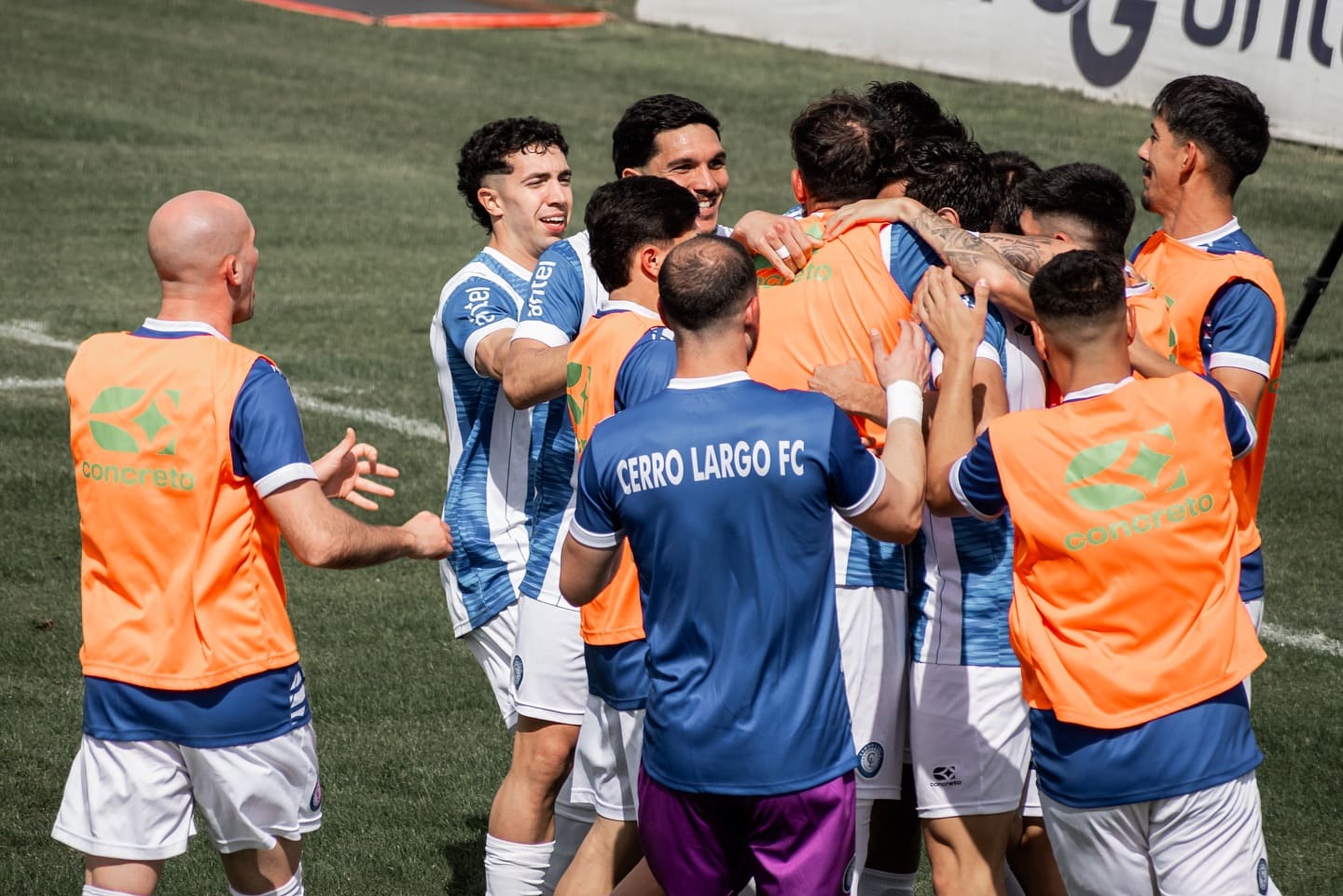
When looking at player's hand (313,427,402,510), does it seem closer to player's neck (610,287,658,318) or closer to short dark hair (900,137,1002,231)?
player's neck (610,287,658,318)

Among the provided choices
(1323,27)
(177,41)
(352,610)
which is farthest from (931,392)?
(177,41)

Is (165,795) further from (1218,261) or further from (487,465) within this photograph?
(1218,261)

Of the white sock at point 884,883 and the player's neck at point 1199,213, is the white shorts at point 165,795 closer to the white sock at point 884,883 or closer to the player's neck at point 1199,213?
the white sock at point 884,883

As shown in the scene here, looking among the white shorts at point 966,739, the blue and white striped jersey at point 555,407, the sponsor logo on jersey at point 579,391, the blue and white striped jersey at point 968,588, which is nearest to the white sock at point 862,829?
the white shorts at point 966,739

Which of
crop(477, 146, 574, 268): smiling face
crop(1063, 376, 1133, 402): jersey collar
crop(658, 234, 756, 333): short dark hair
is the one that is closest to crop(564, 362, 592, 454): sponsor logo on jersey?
crop(658, 234, 756, 333): short dark hair

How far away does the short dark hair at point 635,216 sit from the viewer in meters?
4.64

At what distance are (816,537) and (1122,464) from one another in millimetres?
786

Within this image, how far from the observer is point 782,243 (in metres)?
4.75

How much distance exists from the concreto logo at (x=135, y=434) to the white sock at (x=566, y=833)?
187 cm

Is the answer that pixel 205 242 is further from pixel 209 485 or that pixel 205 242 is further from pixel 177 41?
pixel 177 41

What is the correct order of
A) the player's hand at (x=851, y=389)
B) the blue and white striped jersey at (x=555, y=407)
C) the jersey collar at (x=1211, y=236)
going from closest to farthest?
the player's hand at (x=851, y=389) → the blue and white striped jersey at (x=555, y=407) → the jersey collar at (x=1211, y=236)

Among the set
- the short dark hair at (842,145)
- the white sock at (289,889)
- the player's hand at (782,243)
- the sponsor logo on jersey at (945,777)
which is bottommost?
the white sock at (289,889)

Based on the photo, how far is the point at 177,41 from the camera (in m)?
24.1

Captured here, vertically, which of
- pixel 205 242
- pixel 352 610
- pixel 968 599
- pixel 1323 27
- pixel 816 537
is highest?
pixel 1323 27
